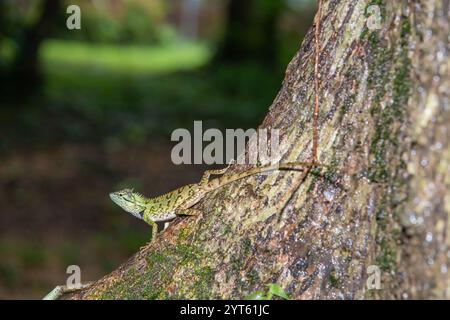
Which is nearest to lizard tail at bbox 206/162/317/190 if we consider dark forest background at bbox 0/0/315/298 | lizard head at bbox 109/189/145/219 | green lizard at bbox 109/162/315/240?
green lizard at bbox 109/162/315/240

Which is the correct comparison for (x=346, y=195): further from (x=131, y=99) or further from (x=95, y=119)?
(x=131, y=99)

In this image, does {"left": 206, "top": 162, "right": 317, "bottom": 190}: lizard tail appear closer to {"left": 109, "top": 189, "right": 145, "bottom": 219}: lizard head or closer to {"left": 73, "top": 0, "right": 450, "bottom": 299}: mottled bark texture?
{"left": 73, "top": 0, "right": 450, "bottom": 299}: mottled bark texture

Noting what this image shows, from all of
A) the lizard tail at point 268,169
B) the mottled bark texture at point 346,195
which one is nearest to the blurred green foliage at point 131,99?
the lizard tail at point 268,169

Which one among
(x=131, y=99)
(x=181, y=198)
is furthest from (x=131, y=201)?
(x=131, y=99)

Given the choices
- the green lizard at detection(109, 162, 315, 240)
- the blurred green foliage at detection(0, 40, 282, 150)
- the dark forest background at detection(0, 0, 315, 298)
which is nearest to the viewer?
the green lizard at detection(109, 162, 315, 240)
